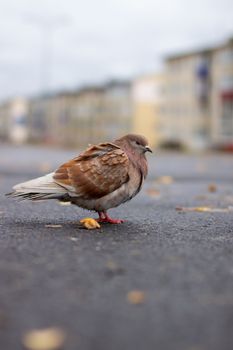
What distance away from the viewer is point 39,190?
4.42 meters

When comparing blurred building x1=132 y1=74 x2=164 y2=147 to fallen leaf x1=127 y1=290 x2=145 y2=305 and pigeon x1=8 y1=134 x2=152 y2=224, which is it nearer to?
pigeon x1=8 y1=134 x2=152 y2=224

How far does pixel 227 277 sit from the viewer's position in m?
2.93

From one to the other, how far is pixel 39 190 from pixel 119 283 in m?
1.80

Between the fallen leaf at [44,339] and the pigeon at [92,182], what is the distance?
7.54ft

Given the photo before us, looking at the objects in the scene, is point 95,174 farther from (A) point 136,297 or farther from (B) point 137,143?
(A) point 136,297

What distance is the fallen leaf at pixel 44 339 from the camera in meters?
2.01

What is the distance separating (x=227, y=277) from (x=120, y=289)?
1.96 feet

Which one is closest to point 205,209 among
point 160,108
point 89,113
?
point 160,108

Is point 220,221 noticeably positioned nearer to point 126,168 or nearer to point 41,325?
point 126,168

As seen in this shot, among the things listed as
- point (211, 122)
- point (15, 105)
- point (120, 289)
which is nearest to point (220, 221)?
point (120, 289)

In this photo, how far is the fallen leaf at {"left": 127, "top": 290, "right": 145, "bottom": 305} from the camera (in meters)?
2.49

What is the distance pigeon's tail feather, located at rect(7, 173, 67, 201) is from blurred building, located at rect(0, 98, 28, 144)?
5496 inches

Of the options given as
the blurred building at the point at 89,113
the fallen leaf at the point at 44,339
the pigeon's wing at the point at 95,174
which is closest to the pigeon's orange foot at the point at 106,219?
the pigeon's wing at the point at 95,174

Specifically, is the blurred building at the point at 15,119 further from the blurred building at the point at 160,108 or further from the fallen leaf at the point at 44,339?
the fallen leaf at the point at 44,339
